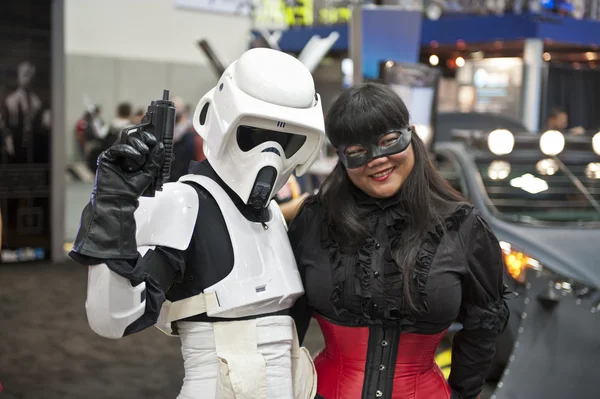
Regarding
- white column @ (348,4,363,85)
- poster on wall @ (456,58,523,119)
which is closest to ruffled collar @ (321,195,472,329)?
white column @ (348,4,363,85)

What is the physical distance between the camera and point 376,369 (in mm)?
2023

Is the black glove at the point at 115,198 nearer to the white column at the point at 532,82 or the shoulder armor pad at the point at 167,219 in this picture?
the shoulder armor pad at the point at 167,219

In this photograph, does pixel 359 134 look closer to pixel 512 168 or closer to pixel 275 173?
pixel 275 173

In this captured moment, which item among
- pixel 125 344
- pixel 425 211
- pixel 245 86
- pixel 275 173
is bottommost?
pixel 125 344

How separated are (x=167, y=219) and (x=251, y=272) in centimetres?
24

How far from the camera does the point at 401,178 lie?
2.06 metres

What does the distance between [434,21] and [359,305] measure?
959 centimetres

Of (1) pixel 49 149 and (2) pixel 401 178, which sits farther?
(1) pixel 49 149

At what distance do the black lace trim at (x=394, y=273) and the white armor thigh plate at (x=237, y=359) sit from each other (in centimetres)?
24

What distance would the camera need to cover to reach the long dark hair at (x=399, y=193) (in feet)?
6.53

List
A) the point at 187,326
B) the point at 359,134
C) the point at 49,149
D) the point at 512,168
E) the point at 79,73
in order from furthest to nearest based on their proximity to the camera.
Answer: the point at 79,73 < the point at 49,149 < the point at 512,168 < the point at 359,134 < the point at 187,326

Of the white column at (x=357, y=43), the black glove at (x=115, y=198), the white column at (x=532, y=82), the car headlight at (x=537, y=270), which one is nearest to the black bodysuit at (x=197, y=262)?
the black glove at (x=115, y=198)

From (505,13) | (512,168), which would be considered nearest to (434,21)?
(505,13)

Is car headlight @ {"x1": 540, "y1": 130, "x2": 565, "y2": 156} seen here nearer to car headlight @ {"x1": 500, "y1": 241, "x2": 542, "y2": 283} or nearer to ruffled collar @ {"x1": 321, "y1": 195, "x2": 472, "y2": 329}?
car headlight @ {"x1": 500, "y1": 241, "x2": 542, "y2": 283}
